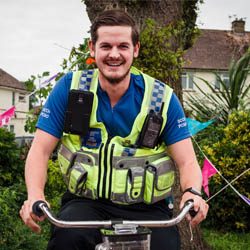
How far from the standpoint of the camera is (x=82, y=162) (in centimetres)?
272

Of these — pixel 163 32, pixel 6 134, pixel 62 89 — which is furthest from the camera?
pixel 6 134

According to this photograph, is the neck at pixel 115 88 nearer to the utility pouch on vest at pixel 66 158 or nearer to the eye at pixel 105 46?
the eye at pixel 105 46

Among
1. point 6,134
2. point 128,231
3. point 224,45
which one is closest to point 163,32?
point 128,231

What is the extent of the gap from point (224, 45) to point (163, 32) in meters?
36.8

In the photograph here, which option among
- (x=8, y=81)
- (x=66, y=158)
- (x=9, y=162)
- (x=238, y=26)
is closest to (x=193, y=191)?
(x=66, y=158)

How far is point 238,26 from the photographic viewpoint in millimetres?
39219

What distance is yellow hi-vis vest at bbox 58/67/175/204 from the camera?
8.82ft

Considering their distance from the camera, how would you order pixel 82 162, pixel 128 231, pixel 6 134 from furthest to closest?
pixel 6 134, pixel 82 162, pixel 128 231

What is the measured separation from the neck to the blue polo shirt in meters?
0.02

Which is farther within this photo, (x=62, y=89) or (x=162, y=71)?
(x=162, y=71)

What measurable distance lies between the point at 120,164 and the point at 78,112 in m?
0.37

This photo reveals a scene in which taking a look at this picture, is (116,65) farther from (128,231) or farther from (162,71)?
(162,71)

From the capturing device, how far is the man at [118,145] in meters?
2.69

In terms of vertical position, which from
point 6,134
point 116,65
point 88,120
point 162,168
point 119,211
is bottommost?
point 6,134
